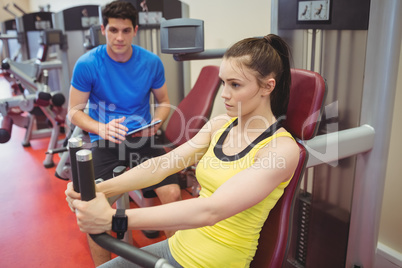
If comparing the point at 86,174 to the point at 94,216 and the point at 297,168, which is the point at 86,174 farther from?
the point at 297,168

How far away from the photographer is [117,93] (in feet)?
6.81

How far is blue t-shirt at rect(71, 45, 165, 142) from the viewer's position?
2.02m

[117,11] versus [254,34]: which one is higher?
[117,11]

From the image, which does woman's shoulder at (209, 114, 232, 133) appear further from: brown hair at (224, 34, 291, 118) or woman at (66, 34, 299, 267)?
brown hair at (224, 34, 291, 118)

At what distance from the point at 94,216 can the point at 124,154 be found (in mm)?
1106

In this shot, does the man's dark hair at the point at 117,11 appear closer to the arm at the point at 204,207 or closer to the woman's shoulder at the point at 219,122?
the woman's shoulder at the point at 219,122

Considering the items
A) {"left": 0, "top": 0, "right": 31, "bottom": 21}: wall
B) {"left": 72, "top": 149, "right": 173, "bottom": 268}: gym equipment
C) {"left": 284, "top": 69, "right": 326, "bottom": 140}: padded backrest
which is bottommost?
{"left": 72, "top": 149, "right": 173, "bottom": 268}: gym equipment

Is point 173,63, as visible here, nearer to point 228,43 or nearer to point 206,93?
point 228,43

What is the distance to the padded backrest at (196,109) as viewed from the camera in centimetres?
223

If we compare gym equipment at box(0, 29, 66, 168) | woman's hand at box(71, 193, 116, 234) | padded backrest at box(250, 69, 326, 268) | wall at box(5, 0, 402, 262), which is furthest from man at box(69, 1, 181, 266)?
gym equipment at box(0, 29, 66, 168)

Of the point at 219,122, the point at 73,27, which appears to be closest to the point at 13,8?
the point at 73,27

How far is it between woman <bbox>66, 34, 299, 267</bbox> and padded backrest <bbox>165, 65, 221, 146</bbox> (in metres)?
0.93

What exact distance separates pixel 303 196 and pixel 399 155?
18.8 inches

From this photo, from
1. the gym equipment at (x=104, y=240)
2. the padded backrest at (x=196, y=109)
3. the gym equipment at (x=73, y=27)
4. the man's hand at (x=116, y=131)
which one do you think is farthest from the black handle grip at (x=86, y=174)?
the gym equipment at (x=73, y=27)
